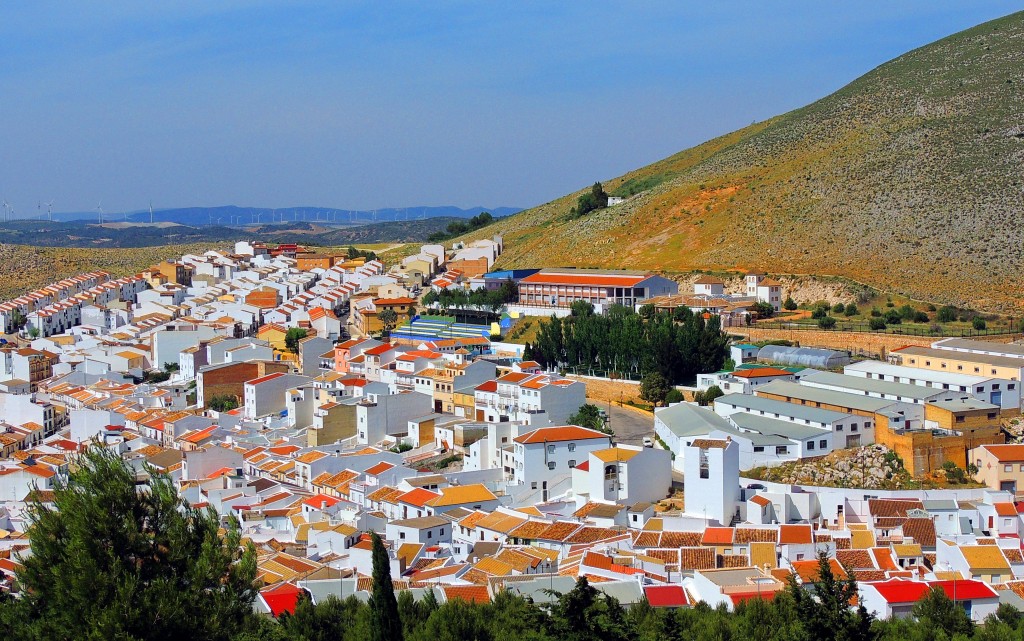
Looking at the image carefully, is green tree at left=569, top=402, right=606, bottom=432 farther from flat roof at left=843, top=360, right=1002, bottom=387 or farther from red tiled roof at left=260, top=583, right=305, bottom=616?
red tiled roof at left=260, top=583, right=305, bottom=616

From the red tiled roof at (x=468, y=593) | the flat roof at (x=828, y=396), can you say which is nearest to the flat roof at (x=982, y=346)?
the flat roof at (x=828, y=396)

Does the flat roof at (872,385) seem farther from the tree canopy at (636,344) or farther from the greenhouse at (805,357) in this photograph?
the tree canopy at (636,344)

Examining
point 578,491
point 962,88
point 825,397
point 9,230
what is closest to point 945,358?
point 825,397

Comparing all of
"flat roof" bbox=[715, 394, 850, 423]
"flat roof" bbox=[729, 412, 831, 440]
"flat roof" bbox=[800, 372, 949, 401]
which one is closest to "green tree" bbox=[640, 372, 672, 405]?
"flat roof" bbox=[715, 394, 850, 423]

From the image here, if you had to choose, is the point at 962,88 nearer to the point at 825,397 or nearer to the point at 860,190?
the point at 860,190

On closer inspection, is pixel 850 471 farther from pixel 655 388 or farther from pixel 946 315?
pixel 946 315

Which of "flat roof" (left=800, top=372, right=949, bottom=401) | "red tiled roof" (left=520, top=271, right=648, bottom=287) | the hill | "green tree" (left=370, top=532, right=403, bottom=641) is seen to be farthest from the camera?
the hill
